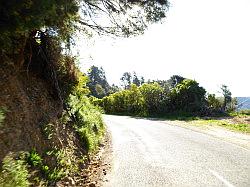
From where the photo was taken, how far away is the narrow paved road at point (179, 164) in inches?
387

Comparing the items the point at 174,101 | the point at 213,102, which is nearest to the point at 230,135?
the point at 213,102

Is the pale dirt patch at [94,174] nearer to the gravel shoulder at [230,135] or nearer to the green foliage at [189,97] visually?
the gravel shoulder at [230,135]

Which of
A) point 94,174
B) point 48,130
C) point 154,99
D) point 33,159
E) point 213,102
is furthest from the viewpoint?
point 154,99

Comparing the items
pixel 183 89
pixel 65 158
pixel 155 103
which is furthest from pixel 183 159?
pixel 155 103

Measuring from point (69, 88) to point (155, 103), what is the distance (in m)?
34.4

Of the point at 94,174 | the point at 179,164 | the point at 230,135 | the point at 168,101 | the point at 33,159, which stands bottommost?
the point at 94,174

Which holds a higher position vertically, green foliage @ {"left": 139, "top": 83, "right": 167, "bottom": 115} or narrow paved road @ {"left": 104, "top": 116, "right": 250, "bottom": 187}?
green foliage @ {"left": 139, "top": 83, "right": 167, "bottom": 115}

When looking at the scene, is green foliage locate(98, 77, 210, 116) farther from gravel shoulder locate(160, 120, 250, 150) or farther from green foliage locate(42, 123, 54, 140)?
green foliage locate(42, 123, 54, 140)

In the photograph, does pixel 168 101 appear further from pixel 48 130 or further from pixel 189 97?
pixel 48 130

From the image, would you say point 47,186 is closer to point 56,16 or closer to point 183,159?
point 56,16

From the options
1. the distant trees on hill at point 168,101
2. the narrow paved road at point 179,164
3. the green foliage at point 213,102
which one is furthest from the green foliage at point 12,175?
the green foliage at point 213,102

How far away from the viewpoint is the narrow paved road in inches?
387

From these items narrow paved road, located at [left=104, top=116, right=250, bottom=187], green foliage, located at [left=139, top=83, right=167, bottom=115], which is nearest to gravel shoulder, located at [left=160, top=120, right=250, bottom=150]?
narrow paved road, located at [left=104, top=116, right=250, bottom=187]

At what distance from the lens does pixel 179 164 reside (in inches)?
480
